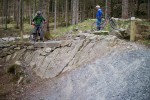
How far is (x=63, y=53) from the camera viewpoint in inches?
574

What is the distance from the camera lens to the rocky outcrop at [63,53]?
13266 millimetres

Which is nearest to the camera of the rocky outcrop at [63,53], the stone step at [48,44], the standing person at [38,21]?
the rocky outcrop at [63,53]

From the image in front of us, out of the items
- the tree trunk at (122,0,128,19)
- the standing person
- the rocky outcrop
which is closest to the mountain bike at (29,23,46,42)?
the standing person

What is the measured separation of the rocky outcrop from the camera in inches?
522

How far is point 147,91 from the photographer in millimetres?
9172

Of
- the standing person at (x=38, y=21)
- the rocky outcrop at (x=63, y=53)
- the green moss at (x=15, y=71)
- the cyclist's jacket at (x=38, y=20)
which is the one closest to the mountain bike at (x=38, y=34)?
the standing person at (x=38, y=21)

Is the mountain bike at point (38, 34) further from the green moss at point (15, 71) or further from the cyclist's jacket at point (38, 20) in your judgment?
the green moss at point (15, 71)

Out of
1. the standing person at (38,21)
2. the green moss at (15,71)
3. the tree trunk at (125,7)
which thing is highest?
the tree trunk at (125,7)

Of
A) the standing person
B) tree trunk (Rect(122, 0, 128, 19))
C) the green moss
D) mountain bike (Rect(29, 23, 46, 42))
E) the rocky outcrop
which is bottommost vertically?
the green moss

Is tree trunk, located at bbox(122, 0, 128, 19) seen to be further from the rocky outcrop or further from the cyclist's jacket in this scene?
the cyclist's jacket

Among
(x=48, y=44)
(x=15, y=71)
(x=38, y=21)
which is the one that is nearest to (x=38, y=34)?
(x=38, y=21)

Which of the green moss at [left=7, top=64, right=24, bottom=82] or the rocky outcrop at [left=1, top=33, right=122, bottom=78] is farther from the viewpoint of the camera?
the green moss at [left=7, top=64, right=24, bottom=82]

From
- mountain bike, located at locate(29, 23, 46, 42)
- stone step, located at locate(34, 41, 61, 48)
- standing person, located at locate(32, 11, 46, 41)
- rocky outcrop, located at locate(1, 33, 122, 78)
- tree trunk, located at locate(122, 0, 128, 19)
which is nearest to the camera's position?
rocky outcrop, located at locate(1, 33, 122, 78)

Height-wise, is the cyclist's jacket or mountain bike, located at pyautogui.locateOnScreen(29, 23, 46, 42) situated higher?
the cyclist's jacket
